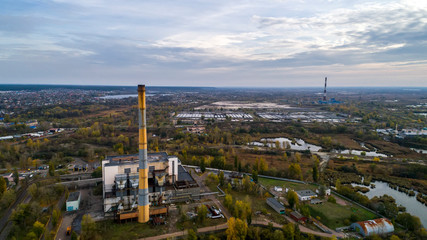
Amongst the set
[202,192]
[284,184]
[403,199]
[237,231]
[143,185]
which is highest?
[143,185]

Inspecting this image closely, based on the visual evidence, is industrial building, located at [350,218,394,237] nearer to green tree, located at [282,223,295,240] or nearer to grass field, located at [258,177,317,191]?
green tree, located at [282,223,295,240]

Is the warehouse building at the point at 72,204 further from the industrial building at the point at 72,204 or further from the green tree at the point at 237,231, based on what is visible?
the green tree at the point at 237,231

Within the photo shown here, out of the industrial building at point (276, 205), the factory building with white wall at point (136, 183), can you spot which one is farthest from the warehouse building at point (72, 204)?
the industrial building at point (276, 205)

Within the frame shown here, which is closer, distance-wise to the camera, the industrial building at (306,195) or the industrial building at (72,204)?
the industrial building at (72,204)

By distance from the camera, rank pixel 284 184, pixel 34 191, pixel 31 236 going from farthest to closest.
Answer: pixel 284 184, pixel 34 191, pixel 31 236

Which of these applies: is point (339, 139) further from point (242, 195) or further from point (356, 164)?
point (242, 195)

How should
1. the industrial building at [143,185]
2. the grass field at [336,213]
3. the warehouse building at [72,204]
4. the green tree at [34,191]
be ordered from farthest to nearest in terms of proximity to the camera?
1. the green tree at [34,191]
2. the warehouse building at [72,204]
3. the grass field at [336,213]
4. the industrial building at [143,185]

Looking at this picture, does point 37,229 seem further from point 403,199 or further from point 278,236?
point 403,199

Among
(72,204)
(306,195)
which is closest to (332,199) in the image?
→ (306,195)
